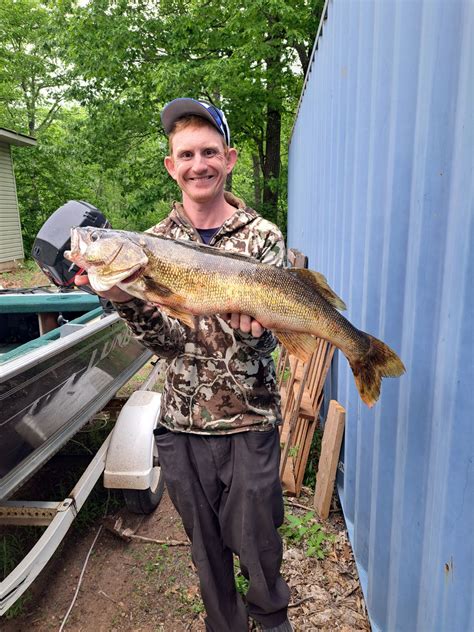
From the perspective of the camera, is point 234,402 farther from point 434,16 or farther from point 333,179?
point 333,179

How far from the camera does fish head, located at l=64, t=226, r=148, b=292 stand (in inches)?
76.8

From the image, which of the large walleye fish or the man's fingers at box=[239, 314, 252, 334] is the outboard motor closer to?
the large walleye fish

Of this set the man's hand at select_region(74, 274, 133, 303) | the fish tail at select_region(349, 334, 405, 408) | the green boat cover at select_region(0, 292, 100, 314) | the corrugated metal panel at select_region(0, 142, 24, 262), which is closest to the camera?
the fish tail at select_region(349, 334, 405, 408)

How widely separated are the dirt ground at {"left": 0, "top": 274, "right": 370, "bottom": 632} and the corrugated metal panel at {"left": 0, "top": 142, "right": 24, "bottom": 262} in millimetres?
17159

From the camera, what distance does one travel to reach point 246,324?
6.72ft

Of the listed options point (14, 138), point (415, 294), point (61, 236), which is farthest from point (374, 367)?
point (14, 138)

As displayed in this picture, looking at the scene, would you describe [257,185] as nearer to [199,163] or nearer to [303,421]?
[303,421]

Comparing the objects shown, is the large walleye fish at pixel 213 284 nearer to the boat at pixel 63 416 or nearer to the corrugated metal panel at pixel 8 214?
the boat at pixel 63 416

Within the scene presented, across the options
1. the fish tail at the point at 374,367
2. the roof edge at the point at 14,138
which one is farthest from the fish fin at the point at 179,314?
the roof edge at the point at 14,138

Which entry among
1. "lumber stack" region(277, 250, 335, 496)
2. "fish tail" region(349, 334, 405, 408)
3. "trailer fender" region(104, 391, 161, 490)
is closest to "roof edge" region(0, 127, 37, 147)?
"trailer fender" region(104, 391, 161, 490)

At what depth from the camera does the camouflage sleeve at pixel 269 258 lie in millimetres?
2221

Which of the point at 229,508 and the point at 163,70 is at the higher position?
the point at 163,70

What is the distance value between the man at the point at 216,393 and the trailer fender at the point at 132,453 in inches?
52.9

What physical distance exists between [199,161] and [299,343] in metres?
0.99
